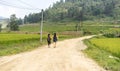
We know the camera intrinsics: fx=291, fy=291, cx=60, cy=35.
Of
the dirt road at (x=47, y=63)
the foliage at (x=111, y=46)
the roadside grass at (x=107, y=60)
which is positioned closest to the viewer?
the dirt road at (x=47, y=63)

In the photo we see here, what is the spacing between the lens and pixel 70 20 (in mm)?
198750

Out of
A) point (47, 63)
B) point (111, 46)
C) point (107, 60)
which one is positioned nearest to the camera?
point (47, 63)

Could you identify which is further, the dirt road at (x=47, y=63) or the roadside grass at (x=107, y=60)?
the roadside grass at (x=107, y=60)

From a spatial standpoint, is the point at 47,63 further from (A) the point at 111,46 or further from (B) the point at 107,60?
(A) the point at 111,46

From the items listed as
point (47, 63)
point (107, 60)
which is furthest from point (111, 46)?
point (47, 63)

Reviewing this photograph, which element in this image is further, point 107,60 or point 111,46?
point 111,46

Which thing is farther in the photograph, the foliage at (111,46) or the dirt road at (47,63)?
the foliage at (111,46)

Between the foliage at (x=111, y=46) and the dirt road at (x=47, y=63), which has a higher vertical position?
the dirt road at (x=47, y=63)

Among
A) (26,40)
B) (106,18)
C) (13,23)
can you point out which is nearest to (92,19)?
(106,18)

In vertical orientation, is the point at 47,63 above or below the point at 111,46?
above

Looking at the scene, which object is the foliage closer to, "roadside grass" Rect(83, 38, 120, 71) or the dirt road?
"roadside grass" Rect(83, 38, 120, 71)

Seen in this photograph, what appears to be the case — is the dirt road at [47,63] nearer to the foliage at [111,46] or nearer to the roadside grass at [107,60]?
the roadside grass at [107,60]

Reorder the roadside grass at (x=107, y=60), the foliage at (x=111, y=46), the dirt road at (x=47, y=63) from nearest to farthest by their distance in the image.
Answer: the dirt road at (x=47, y=63) → the roadside grass at (x=107, y=60) → the foliage at (x=111, y=46)

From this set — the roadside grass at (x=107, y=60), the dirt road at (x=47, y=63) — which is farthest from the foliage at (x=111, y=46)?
the dirt road at (x=47, y=63)
